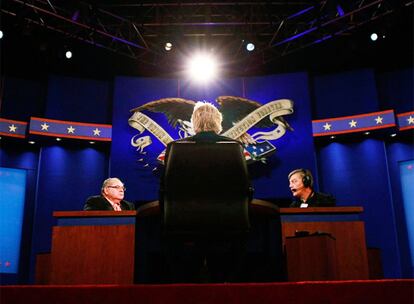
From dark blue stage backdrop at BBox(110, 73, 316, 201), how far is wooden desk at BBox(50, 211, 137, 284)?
3.72m

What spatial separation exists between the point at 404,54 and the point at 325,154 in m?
2.12

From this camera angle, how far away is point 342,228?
11.8ft

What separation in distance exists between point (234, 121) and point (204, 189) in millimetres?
5177

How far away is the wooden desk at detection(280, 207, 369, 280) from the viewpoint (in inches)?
138

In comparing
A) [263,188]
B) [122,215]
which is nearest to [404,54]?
[263,188]

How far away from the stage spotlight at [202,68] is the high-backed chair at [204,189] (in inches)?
205

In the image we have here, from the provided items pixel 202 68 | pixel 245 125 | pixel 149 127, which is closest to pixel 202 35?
pixel 202 68

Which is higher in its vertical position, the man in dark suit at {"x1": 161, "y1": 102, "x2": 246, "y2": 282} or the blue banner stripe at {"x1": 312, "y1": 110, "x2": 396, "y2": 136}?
the blue banner stripe at {"x1": 312, "y1": 110, "x2": 396, "y2": 136}

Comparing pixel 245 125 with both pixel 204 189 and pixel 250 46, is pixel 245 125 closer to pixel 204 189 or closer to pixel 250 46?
pixel 250 46

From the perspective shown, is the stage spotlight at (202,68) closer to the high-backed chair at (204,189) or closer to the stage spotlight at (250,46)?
the stage spotlight at (250,46)

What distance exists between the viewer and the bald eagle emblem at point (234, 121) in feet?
24.5

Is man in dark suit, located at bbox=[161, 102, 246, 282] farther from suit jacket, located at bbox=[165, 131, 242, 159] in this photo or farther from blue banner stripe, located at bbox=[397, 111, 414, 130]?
blue banner stripe, located at bbox=[397, 111, 414, 130]

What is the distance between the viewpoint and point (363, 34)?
692 cm

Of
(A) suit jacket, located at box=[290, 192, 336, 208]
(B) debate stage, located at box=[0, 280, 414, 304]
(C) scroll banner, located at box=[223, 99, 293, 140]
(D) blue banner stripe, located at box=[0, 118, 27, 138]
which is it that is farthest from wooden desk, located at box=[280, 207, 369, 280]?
(D) blue banner stripe, located at box=[0, 118, 27, 138]
